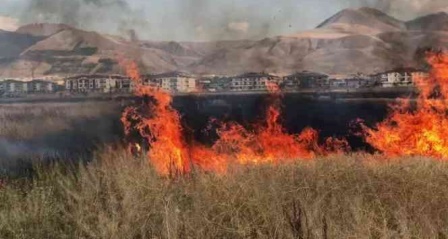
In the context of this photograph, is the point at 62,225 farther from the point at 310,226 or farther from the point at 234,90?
the point at 234,90

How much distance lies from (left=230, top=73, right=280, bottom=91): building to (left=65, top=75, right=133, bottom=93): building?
280 centimetres

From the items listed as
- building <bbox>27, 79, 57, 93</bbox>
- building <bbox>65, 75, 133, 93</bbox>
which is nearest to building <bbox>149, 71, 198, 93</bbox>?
building <bbox>65, 75, 133, 93</bbox>

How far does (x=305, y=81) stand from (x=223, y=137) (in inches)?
108

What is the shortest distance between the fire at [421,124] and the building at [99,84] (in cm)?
642

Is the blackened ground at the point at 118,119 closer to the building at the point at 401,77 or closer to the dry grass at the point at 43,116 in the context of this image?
the dry grass at the point at 43,116

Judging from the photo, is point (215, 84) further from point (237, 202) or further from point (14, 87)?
point (237, 202)

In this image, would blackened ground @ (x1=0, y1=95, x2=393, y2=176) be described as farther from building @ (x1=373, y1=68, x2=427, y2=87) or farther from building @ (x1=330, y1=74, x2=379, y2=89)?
building @ (x1=373, y1=68, x2=427, y2=87)

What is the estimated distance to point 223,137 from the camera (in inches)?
506

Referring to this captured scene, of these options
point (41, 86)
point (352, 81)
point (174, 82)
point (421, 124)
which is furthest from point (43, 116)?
point (421, 124)

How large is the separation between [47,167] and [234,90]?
513 centimetres

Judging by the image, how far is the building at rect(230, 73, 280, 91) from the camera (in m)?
13.4

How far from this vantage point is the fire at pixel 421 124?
12.2 m

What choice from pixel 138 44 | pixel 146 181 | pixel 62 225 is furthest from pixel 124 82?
pixel 62 225

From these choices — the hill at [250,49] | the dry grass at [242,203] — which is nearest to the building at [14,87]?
the hill at [250,49]
